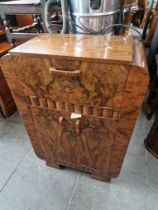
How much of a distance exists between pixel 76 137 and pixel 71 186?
18.1 inches

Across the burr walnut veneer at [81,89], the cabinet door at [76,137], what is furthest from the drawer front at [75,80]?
the cabinet door at [76,137]

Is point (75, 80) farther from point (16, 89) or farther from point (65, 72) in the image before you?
point (16, 89)

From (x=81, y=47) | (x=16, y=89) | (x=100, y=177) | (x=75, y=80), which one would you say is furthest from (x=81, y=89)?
(x=100, y=177)

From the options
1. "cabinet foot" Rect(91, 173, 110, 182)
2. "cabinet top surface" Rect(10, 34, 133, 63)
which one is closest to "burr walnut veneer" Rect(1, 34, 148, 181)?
"cabinet top surface" Rect(10, 34, 133, 63)

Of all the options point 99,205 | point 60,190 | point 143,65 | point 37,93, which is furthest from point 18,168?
point 143,65

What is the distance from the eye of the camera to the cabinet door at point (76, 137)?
77 cm

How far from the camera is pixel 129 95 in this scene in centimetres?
60

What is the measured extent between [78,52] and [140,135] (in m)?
1.14

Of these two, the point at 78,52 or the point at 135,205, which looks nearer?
the point at 78,52

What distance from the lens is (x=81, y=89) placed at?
2.07ft

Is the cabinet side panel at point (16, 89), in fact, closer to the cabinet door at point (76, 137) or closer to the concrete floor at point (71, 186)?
the cabinet door at point (76, 137)

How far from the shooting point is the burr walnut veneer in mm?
565

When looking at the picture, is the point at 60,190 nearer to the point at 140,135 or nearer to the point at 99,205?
the point at 99,205

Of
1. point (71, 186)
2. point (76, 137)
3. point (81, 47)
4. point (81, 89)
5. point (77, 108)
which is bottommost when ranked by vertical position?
point (71, 186)
